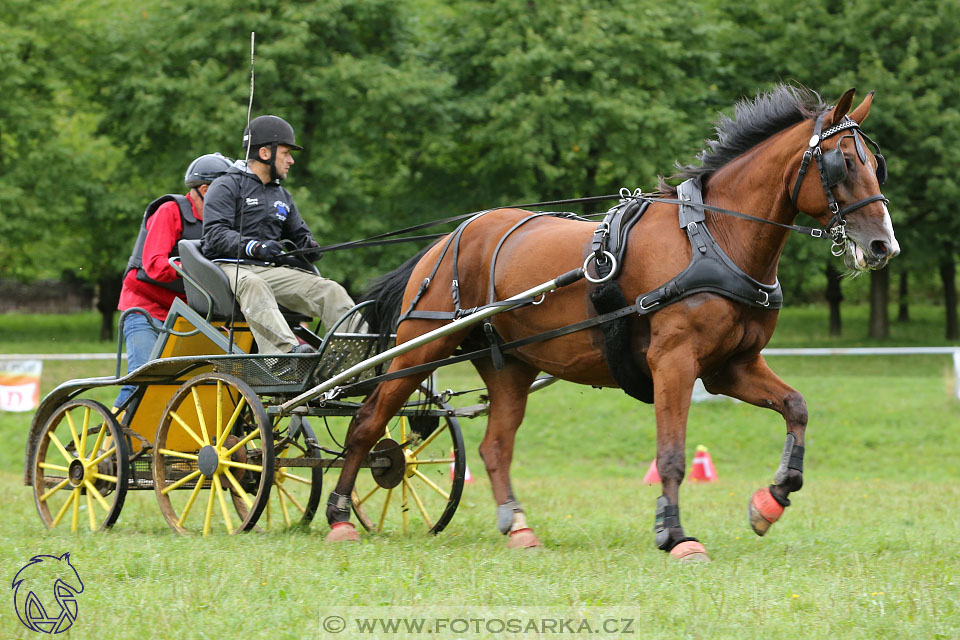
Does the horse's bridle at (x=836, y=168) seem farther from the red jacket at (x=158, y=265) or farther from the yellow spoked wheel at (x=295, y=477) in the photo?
the red jacket at (x=158, y=265)

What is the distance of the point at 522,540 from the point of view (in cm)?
655

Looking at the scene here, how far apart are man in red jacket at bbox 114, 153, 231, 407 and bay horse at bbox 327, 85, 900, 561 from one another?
5.48ft

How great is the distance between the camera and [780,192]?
5969mm

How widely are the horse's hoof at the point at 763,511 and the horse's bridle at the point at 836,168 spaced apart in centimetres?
132

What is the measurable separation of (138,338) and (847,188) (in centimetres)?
462

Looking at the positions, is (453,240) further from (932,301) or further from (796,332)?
→ (932,301)

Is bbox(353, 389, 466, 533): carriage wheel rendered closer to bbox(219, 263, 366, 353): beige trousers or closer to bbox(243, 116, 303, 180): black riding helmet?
bbox(219, 263, 366, 353): beige trousers

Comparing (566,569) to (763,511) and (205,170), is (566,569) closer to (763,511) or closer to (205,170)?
(763,511)

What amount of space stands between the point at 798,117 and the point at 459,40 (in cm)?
1835

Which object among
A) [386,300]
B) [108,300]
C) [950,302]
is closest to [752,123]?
[386,300]

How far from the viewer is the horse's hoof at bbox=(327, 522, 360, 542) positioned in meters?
6.72

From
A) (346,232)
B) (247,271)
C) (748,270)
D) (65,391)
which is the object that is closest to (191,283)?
(247,271)

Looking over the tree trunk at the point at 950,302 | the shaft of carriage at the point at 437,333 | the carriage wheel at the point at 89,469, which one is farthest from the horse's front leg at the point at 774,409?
the tree trunk at the point at 950,302

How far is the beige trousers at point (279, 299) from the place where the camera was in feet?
22.6
